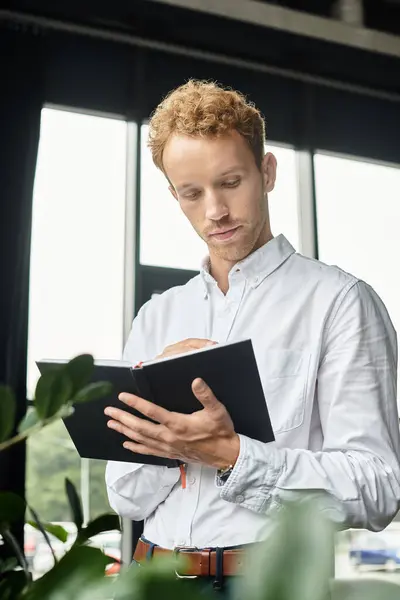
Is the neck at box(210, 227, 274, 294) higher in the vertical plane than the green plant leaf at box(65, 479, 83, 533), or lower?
higher

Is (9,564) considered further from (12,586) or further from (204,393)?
(204,393)

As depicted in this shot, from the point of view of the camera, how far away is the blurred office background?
185 inches

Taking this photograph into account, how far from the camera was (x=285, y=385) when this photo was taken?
4.99 ft

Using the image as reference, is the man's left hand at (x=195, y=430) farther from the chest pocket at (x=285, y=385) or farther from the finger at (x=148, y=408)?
the chest pocket at (x=285, y=385)

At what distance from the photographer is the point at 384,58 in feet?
19.2

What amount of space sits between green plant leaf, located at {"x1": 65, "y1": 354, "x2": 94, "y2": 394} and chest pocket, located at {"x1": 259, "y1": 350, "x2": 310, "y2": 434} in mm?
1223

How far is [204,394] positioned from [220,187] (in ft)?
1.63

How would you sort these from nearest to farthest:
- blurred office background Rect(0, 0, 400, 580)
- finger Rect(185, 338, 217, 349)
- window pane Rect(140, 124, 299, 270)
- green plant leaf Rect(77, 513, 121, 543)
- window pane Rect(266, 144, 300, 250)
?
green plant leaf Rect(77, 513, 121, 543), finger Rect(185, 338, 217, 349), blurred office background Rect(0, 0, 400, 580), window pane Rect(140, 124, 299, 270), window pane Rect(266, 144, 300, 250)

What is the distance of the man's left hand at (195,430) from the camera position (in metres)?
1.34

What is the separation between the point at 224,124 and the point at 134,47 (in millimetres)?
3926

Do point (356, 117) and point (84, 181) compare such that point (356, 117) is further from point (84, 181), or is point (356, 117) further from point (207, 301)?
point (207, 301)

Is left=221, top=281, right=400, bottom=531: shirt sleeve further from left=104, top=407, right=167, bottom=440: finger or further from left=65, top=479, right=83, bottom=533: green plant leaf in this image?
left=65, top=479, right=83, bottom=533: green plant leaf

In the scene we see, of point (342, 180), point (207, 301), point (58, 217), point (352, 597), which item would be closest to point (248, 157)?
point (207, 301)

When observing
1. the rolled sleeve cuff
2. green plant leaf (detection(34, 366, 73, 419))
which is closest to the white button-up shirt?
the rolled sleeve cuff
